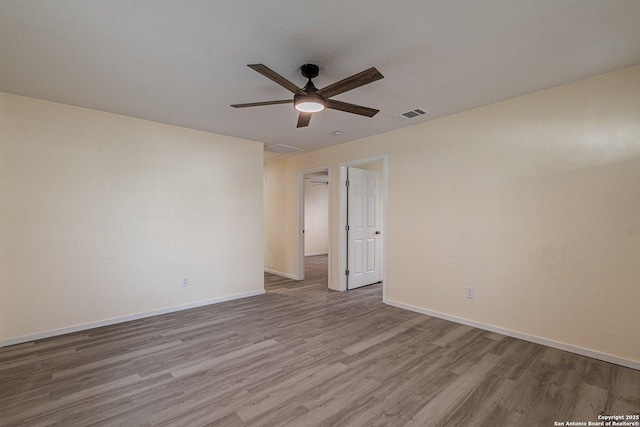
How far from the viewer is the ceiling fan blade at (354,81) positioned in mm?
1908

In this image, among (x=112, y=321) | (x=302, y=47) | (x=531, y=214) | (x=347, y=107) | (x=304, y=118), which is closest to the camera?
(x=302, y=47)

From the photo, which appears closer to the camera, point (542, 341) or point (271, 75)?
point (271, 75)

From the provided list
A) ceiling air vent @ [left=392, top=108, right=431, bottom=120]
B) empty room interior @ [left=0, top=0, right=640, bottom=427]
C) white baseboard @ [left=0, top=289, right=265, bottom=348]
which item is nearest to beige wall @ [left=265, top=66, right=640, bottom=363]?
empty room interior @ [left=0, top=0, right=640, bottom=427]

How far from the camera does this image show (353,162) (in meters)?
4.80

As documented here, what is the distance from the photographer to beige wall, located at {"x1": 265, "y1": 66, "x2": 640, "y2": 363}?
2.51 meters

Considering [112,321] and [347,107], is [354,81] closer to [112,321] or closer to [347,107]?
[347,107]

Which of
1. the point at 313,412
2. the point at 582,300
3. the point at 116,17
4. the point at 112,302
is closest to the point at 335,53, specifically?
the point at 116,17

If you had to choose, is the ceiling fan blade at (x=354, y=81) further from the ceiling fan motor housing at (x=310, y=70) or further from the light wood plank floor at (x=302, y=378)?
the light wood plank floor at (x=302, y=378)

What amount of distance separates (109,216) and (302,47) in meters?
3.09

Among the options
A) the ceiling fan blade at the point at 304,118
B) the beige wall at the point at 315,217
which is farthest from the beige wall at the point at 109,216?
the beige wall at the point at 315,217

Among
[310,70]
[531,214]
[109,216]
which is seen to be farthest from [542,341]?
[109,216]

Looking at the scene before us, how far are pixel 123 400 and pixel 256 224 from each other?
3.09 m

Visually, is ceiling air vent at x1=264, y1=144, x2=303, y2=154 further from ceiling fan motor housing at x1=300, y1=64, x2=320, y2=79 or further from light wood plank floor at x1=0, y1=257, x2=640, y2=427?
light wood plank floor at x1=0, y1=257, x2=640, y2=427

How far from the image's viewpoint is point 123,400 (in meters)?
2.04
